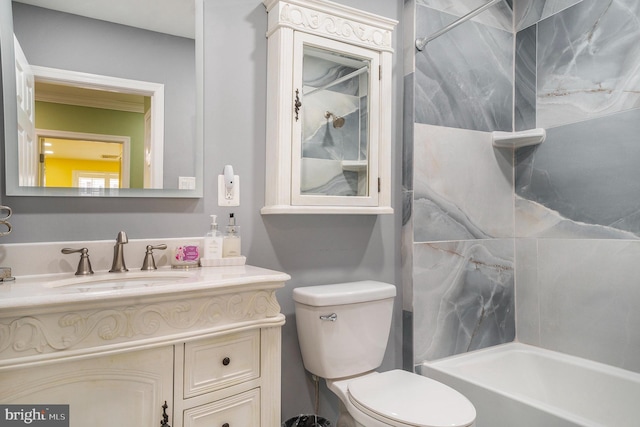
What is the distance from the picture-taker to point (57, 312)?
3.02 ft

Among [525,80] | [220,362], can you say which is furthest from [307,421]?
[525,80]

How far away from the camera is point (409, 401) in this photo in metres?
1.42

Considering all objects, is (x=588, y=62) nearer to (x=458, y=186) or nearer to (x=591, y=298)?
(x=458, y=186)

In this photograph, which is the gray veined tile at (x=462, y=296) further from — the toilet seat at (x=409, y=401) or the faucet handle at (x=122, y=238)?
the faucet handle at (x=122, y=238)

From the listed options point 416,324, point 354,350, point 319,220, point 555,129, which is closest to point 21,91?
point 319,220

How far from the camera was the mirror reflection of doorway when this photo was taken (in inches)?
51.5

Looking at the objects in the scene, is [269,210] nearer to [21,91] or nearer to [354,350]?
[354,350]

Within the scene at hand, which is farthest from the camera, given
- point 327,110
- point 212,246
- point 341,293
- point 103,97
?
point 327,110

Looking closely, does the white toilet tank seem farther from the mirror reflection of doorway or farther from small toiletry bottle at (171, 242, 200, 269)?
the mirror reflection of doorway

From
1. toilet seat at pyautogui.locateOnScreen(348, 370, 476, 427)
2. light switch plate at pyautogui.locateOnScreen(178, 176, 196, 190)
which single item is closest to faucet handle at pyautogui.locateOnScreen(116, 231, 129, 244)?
light switch plate at pyautogui.locateOnScreen(178, 176, 196, 190)

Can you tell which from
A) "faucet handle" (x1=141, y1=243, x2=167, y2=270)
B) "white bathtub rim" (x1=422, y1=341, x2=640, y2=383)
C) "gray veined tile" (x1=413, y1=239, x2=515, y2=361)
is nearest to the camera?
"faucet handle" (x1=141, y1=243, x2=167, y2=270)

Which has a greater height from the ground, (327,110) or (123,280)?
(327,110)

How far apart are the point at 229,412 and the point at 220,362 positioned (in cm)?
16

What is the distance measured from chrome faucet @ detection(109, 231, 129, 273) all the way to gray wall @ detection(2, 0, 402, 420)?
0.22ft
